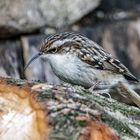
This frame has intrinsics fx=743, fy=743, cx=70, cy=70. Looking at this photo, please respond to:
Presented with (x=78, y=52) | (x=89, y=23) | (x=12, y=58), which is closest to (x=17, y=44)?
(x=12, y=58)

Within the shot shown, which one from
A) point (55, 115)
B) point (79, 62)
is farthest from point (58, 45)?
point (55, 115)

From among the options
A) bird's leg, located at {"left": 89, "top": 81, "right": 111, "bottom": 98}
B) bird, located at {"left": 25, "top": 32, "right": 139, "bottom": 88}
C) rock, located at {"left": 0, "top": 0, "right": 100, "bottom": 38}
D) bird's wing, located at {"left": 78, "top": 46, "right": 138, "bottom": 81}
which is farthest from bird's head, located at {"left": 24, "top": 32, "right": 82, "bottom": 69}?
rock, located at {"left": 0, "top": 0, "right": 100, "bottom": 38}

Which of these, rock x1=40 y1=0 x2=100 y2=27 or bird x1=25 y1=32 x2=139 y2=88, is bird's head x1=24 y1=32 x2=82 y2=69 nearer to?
bird x1=25 y1=32 x2=139 y2=88

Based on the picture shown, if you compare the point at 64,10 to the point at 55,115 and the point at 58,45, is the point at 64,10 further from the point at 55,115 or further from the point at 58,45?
the point at 55,115

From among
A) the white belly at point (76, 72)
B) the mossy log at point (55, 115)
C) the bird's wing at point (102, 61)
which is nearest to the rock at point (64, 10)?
the bird's wing at point (102, 61)

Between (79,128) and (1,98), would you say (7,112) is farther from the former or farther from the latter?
(79,128)

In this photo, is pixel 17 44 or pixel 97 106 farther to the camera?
pixel 17 44
